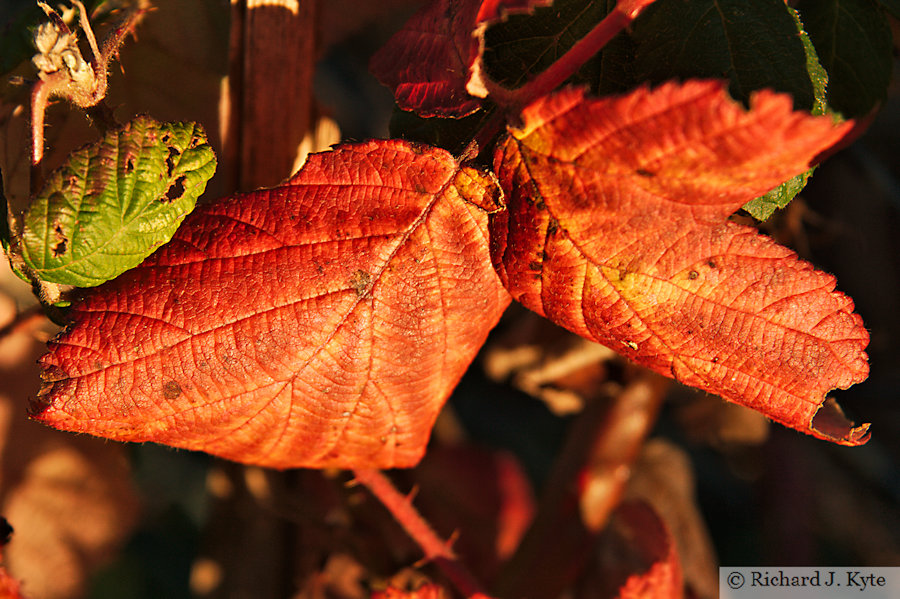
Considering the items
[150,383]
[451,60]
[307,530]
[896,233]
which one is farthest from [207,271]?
[896,233]

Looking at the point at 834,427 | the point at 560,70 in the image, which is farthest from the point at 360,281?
the point at 834,427

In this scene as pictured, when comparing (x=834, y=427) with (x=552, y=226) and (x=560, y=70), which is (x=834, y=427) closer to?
(x=552, y=226)

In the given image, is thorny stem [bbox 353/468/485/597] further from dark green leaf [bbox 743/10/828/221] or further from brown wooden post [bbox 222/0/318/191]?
dark green leaf [bbox 743/10/828/221]

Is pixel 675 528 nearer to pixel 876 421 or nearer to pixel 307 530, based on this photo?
pixel 876 421

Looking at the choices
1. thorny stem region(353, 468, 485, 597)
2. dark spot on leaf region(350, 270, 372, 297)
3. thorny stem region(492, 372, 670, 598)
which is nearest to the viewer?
dark spot on leaf region(350, 270, 372, 297)

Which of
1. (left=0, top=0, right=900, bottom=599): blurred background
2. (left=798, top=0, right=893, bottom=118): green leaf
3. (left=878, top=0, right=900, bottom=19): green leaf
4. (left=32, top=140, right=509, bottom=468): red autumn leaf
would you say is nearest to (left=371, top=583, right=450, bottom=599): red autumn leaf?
(left=0, top=0, right=900, bottom=599): blurred background

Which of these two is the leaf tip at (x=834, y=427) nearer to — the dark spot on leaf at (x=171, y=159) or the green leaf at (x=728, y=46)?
the green leaf at (x=728, y=46)
